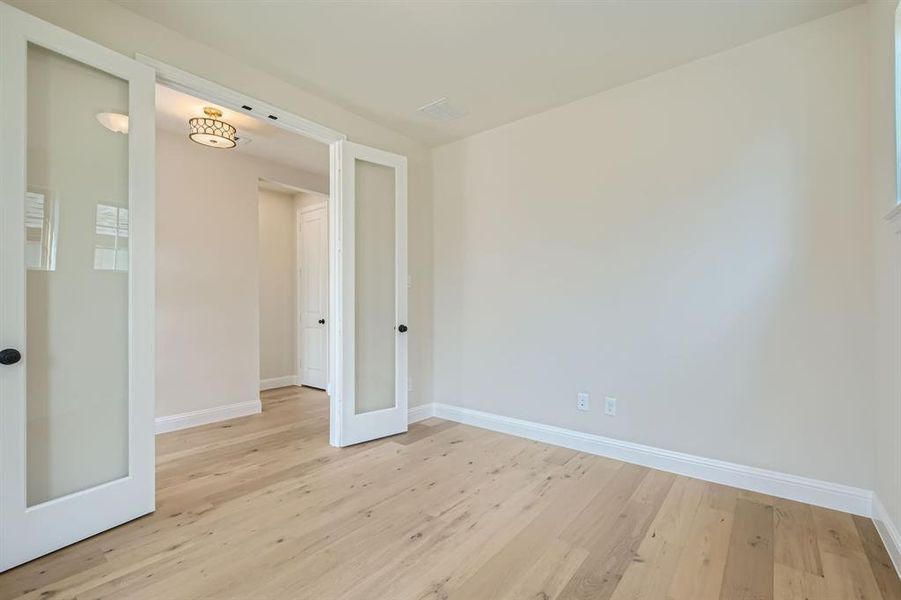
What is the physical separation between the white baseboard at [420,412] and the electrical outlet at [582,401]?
1.55 metres

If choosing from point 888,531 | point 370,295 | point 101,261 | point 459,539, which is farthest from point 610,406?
point 101,261

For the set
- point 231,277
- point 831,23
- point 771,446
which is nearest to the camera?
point 831,23

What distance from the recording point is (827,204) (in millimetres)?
2330

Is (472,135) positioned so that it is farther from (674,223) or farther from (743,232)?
(743,232)

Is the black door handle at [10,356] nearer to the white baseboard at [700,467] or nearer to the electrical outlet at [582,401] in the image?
the white baseboard at [700,467]

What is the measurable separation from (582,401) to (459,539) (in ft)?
5.25

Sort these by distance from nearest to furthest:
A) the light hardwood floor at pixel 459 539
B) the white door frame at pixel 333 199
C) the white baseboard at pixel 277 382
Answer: the light hardwood floor at pixel 459 539 < the white door frame at pixel 333 199 < the white baseboard at pixel 277 382

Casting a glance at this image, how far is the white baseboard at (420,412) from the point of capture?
13.1 ft

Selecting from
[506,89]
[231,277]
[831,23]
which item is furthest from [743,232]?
[231,277]

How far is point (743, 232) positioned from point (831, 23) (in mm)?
1180

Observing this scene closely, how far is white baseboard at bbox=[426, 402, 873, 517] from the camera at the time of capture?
2281 millimetres

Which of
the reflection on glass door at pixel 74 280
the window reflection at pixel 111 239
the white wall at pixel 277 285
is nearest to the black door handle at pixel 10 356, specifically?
the reflection on glass door at pixel 74 280

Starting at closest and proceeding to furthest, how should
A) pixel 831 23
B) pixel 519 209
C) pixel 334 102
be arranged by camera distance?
pixel 831 23, pixel 334 102, pixel 519 209

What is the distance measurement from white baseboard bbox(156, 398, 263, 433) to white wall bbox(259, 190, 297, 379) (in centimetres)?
129
